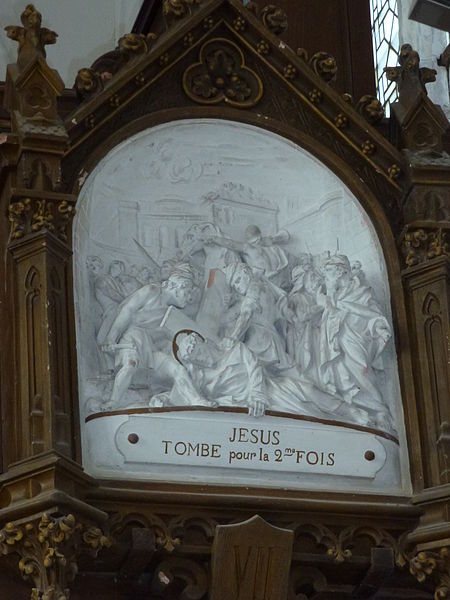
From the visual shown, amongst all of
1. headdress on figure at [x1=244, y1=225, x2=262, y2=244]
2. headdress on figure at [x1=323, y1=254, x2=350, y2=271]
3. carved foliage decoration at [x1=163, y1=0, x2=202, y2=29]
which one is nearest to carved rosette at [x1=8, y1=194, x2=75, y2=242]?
headdress on figure at [x1=244, y1=225, x2=262, y2=244]

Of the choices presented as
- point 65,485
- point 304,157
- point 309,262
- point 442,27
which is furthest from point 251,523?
point 442,27

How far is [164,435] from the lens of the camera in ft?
24.0

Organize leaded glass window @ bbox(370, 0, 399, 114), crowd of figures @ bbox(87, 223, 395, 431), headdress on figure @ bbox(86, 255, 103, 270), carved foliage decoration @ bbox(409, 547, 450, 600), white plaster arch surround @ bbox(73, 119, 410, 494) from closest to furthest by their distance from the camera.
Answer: carved foliage decoration @ bbox(409, 547, 450, 600) < white plaster arch surround @ bbox(73, 119, 410, 494) < crowd of figures @ bbox(87, 223, 395, 431) < headdress on figure @ bbox(86, 255, 103, 270) < leaded glass window @ bbox(370, 0, 399, 114)

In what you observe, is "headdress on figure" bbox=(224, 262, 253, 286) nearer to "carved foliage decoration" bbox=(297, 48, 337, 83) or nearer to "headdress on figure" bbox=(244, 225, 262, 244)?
"headdress on figure" bbox=(244, 225, 262, 244)

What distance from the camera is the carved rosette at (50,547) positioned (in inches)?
268

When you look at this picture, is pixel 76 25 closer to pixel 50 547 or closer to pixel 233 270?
pixel 233 270

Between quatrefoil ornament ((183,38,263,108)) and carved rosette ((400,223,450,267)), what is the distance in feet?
3.24

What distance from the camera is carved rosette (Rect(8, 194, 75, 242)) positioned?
7.53 meters

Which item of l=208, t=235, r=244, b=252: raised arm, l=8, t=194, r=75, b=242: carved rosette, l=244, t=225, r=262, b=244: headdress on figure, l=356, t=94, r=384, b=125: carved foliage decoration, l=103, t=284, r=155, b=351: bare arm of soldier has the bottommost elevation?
l=103, t=284, r=155, b=351: bare arm of soldier

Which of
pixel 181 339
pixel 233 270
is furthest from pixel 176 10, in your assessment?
pixel 181 339

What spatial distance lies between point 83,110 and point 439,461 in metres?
2.19

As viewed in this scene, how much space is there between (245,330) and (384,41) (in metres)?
3.53

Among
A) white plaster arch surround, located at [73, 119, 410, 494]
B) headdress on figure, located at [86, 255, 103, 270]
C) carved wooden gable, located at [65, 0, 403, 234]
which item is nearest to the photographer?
white plaster arch surround, located at [73, 119, 410, 494]

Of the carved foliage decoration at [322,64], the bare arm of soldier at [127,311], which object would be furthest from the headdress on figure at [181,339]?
the carved foliage decoration at [322,64]
